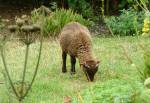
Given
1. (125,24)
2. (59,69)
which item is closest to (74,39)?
(59,69)

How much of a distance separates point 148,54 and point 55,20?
379 inches

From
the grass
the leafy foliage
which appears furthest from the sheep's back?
the leafy foliage

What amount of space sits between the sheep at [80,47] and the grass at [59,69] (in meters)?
0.29

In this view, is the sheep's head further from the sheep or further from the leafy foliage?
the leafy foliage

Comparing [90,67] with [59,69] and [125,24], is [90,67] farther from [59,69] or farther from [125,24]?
[125,24]

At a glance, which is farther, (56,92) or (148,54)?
(56,92)

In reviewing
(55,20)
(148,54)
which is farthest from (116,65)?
(148,54)

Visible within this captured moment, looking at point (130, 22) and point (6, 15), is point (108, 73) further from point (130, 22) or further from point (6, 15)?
point (6, 15)

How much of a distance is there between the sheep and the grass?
292 millimetres

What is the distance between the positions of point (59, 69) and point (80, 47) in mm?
1203

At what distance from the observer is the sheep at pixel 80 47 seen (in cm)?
998

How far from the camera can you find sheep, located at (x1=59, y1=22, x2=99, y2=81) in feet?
32.7

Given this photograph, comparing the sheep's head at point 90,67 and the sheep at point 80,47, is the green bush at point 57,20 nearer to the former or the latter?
the sheep at point 80,47

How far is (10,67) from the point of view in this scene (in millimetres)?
11500
